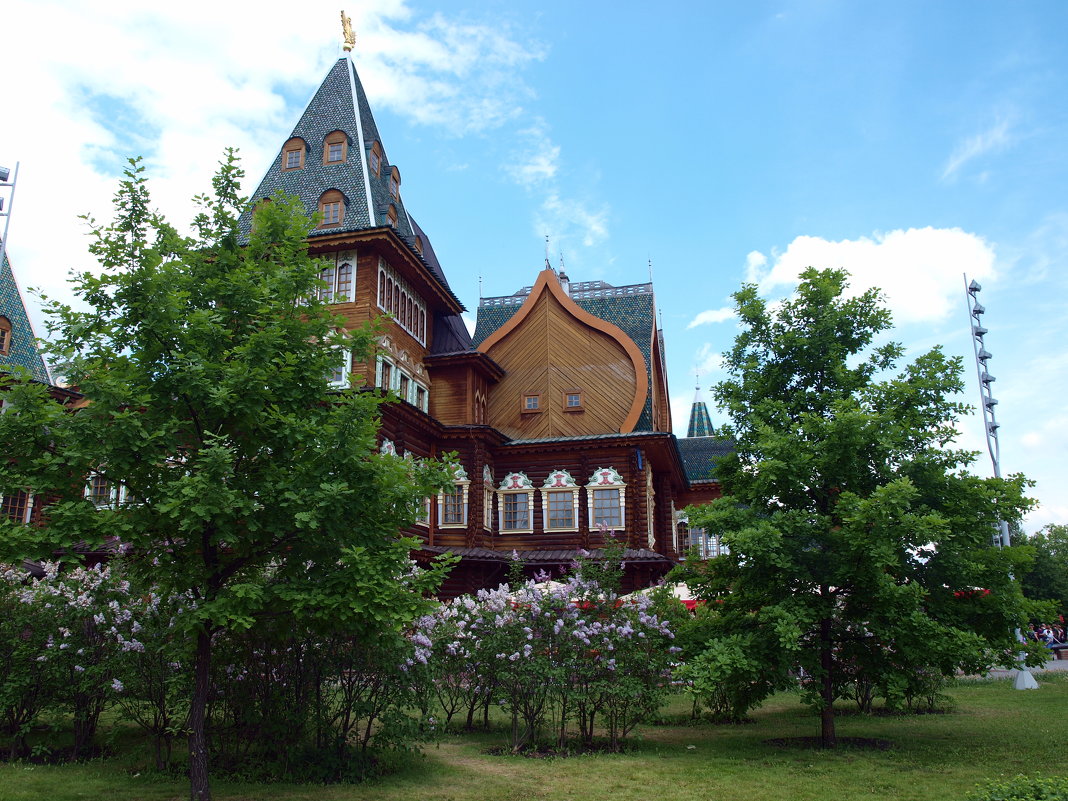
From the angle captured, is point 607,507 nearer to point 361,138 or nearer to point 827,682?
point 361,138

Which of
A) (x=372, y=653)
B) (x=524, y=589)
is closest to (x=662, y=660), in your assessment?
(x=524, y=589)

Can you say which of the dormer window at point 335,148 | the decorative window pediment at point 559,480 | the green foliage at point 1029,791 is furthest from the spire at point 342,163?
the green foliage at point 1029,791

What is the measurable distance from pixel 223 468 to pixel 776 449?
7730 millimetres

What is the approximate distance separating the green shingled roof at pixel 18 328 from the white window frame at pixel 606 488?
63.6 ft

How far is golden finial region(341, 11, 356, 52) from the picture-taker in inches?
1284

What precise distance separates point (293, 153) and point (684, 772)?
86.6 feet

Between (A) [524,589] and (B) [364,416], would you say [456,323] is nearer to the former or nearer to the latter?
(A) [524,589]

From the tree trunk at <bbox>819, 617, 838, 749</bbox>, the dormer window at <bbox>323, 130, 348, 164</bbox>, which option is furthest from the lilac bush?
the dormer window at <bbox>323, 130, 348, 164</bbox>

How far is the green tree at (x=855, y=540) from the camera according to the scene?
1102 cm

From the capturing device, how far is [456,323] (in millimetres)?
33812

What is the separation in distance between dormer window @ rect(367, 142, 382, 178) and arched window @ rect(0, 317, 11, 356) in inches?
547

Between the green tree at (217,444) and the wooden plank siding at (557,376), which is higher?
the wooden plank siding at (557,376)

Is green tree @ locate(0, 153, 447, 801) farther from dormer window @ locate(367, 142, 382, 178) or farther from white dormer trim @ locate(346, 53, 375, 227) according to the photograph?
dormer window @ locate(367, 142, 382, 178)

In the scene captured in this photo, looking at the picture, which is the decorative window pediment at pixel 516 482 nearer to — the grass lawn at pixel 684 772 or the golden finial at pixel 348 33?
the grass lawn at pixel 684 772
